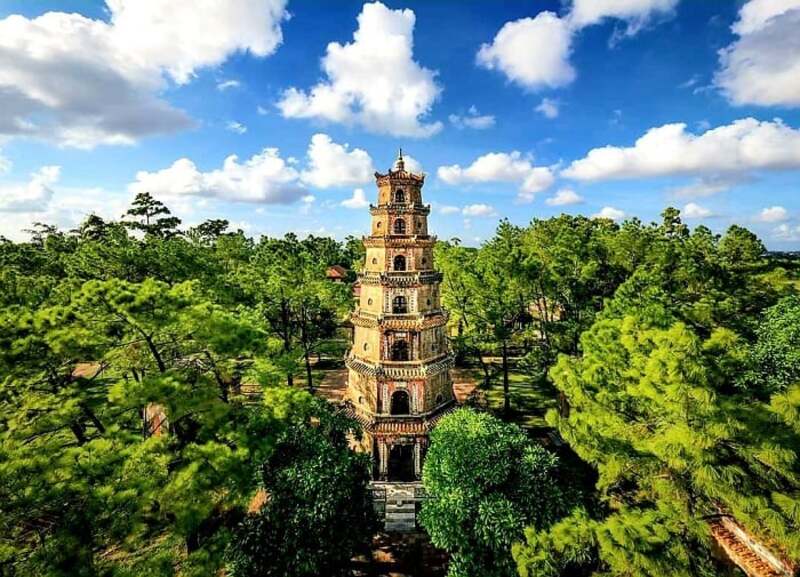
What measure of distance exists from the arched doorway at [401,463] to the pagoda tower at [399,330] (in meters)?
0.09

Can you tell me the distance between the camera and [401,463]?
81.1ft

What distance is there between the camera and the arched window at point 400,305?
23.0 meters

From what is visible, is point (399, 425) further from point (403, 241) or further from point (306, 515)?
point (403, 241)

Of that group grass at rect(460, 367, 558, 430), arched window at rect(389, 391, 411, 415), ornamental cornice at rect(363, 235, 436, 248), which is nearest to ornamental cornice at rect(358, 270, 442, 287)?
ornamental cornice at rect(363, 235, 436, 248)

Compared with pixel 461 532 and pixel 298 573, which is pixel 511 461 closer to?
pixel 461 532

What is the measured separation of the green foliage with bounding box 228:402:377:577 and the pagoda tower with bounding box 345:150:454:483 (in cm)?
572

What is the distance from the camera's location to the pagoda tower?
74.3 ft

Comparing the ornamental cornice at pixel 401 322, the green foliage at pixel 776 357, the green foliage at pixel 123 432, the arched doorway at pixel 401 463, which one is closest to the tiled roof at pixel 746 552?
the green foliage at pixel 776 357

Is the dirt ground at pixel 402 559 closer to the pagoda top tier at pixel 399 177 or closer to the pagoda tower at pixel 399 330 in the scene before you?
the pagoda tower at pixel 399 330

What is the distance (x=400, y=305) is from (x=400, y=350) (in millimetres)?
2573

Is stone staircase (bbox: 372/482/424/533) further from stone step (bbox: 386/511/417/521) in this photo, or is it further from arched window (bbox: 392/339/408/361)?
arched window (bbox: 392/339/408/361)

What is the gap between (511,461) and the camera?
16.5 m

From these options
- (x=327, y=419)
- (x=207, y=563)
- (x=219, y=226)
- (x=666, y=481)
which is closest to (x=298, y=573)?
(x=207, y=563)

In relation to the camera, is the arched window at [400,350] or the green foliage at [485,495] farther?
the arched window at [400,350]
